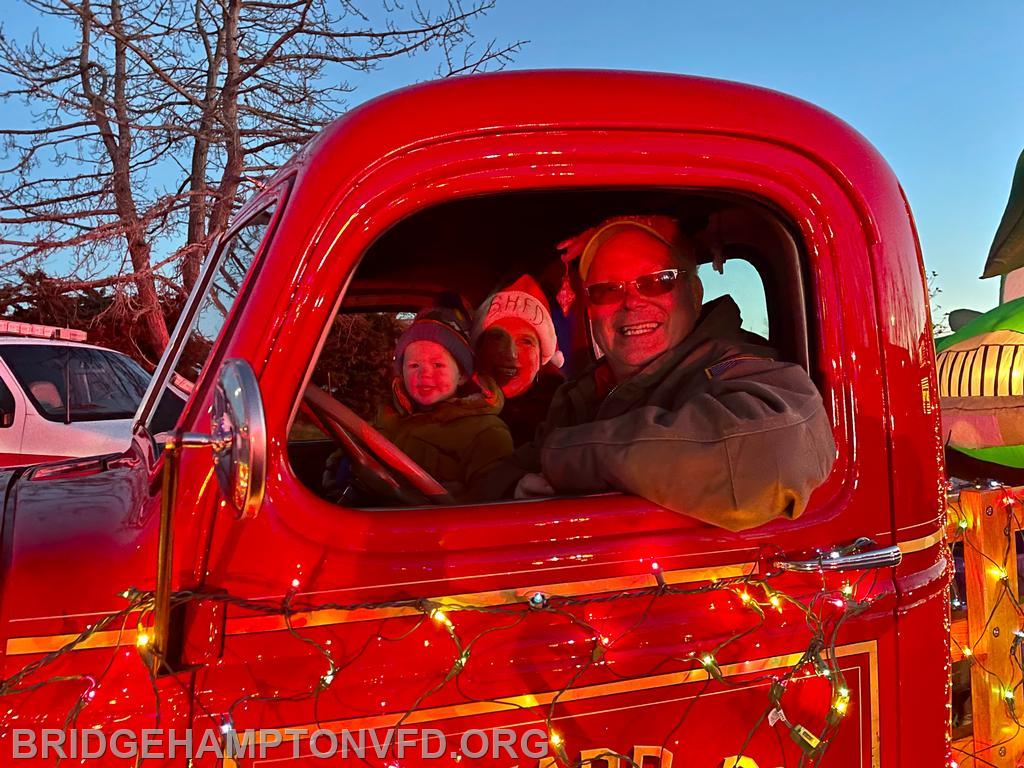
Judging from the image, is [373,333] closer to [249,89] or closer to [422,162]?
[422,162]

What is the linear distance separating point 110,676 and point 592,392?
54.0 inches

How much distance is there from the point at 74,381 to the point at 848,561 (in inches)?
247

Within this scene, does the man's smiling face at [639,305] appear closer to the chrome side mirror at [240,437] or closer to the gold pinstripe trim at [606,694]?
the gold pinstripe trim at [606,694]

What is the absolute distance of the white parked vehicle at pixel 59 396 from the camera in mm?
5711

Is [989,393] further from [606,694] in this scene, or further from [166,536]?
[166,536]

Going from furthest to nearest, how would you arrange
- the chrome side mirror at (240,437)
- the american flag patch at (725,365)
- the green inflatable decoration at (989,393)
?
the green inflatable decoration at (989,393), the american flag patch at (725,365), the chrome side mirror at (240,437)

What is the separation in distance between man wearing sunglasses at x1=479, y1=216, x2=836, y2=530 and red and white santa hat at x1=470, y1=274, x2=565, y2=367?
79 cm

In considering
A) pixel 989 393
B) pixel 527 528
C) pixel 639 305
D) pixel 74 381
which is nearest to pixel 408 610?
pixel 527 528

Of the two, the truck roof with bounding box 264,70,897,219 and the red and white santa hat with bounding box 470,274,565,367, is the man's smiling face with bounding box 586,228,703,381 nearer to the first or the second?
the truck roof with bounding box 264,70,897,219

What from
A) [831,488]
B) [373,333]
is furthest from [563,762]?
[373,333]

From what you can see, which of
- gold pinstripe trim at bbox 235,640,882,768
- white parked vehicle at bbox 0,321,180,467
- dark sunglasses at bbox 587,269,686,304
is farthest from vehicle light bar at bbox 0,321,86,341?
gold pinstripe trim at bbox 235,640,882,768

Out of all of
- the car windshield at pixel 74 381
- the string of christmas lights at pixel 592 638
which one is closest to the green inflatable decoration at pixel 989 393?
the string of christmas lights at pixel 592 638

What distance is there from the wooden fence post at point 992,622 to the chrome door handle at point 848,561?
74 centimetres

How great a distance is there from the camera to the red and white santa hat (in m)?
2.83
